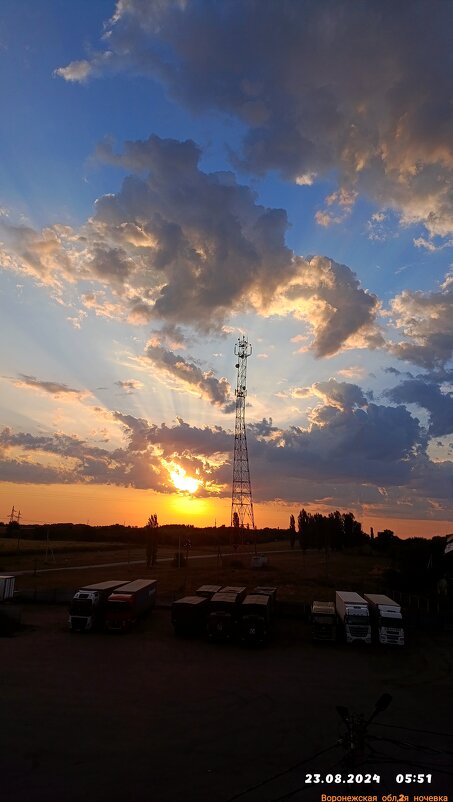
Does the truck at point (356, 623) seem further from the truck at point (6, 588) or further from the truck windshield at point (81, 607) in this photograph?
the truck at point (6, 588)

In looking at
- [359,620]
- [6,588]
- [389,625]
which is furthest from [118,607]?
[389,625]

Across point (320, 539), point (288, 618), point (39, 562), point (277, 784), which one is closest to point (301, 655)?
point (288, 618)

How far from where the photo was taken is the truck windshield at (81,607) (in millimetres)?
44500

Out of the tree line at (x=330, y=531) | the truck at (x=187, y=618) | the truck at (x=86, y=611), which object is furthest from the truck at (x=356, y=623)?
the tree line at (x=330, y=531)

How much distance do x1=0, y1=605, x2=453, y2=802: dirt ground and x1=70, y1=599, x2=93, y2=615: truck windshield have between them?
2271 mm

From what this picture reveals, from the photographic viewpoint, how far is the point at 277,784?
19.2 m

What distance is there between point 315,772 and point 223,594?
85.5 feet

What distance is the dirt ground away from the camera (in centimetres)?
1912

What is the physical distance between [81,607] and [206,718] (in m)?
22.0

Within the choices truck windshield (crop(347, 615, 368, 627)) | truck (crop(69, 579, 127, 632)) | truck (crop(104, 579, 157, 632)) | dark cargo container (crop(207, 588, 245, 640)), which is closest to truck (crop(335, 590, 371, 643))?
truck windshield (crop(347, 615, 368, 627))

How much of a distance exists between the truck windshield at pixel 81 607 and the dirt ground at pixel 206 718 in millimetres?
2271

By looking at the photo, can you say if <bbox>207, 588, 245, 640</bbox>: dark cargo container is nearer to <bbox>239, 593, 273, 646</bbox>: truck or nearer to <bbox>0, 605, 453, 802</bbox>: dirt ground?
<bbox>239, 593, 273, 646</bbox>: truck

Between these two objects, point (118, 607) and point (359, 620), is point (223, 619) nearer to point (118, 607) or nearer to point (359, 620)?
point (118, 607)

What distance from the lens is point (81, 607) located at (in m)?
44.6
